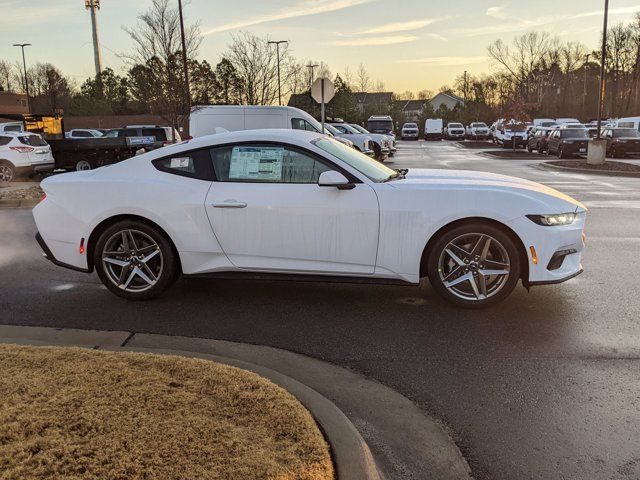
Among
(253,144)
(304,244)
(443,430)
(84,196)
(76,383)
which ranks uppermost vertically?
(253,144)

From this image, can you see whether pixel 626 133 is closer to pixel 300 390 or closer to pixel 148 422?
pixel 300 390

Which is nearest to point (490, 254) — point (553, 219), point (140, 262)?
point (553, 219)

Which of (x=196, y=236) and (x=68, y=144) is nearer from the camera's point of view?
(x=196, y=236)

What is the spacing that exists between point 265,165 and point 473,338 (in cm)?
236

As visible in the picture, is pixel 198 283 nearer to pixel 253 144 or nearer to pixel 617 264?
pixel 253 144

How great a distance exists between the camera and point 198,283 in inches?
251

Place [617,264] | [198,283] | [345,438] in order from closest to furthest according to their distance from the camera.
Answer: [345,438] < [198,283] < [617,264]

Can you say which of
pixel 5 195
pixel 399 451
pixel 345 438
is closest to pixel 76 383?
pixel 345 438

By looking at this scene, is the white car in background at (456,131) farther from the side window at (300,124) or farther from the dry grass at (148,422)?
the dry grass at (148,422)

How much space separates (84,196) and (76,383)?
2527mm

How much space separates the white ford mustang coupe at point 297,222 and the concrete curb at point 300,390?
1.01 meters

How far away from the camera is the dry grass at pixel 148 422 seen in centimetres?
262

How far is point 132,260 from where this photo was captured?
5562mm

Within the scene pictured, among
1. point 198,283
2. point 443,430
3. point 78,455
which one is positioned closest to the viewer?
point 78,455
